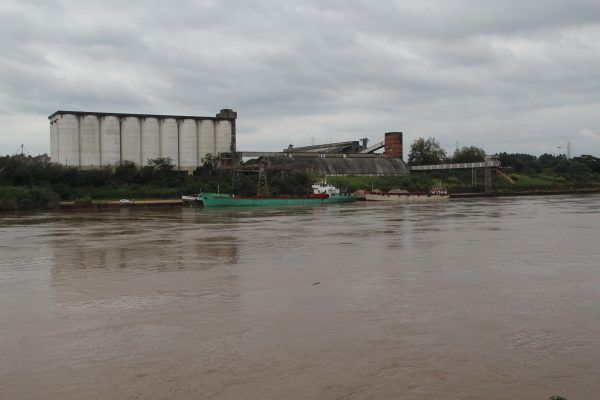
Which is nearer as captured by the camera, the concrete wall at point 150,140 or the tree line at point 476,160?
the concrete wall at point 150,140

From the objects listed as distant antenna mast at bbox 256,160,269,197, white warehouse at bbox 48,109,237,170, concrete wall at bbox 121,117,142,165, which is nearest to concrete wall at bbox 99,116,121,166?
white warehouse at bbox 48,109,237,170

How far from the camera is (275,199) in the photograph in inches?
2502

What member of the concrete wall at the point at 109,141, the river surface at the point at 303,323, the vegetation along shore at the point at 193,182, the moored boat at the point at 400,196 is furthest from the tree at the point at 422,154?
the river surface at the point at 303,323

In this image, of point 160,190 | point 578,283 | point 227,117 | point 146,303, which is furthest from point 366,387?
point 227,117

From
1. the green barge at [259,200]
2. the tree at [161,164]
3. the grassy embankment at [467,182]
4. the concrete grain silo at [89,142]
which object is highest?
the concrete grain silo at [89,142]

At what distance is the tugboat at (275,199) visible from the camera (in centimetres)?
6066

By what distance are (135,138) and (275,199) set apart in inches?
821

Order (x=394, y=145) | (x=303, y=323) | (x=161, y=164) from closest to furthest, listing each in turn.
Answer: (x=303, y=323) < (x=161, y=164) < (x=394, y=145)

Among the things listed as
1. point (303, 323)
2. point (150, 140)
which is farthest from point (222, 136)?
point (303, 323)

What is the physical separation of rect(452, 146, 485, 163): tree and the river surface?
295ft

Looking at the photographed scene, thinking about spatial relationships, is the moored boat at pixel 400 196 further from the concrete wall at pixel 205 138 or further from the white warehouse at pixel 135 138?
the concrete wall at pixel 205 138

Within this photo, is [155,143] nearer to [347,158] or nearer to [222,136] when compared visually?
[222,136]

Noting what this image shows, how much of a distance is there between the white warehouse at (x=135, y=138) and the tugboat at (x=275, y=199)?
13561 mm

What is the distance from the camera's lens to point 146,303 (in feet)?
41.4
